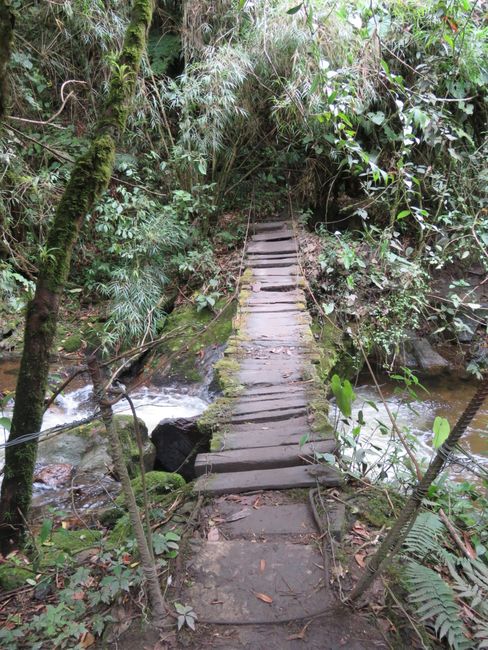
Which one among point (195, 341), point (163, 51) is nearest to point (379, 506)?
point (195, 341)

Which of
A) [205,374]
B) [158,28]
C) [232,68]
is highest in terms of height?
[158,28]

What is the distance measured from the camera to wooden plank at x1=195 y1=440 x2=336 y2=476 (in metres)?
2.45

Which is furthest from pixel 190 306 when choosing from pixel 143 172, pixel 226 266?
pixel 143 172

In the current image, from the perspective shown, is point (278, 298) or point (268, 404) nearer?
point (268, 404)

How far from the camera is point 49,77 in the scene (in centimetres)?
699

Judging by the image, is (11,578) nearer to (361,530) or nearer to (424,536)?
(361,530)

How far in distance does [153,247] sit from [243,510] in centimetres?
465

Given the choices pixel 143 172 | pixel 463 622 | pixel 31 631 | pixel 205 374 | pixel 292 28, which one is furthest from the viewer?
pixel 143 172

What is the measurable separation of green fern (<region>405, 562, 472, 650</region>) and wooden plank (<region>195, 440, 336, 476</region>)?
2.92 feet

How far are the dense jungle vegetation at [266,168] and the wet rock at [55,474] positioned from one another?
1760mm

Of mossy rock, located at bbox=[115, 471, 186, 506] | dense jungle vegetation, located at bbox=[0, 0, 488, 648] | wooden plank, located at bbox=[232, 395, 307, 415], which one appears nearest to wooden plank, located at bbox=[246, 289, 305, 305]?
dense jungle vegetation, located at bbox=[0, 0, 488, 648]

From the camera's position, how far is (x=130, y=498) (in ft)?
4.99

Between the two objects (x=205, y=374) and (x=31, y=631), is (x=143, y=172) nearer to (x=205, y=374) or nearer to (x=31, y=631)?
(x=205, y=374)

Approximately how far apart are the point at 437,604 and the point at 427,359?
4806 millimetres
